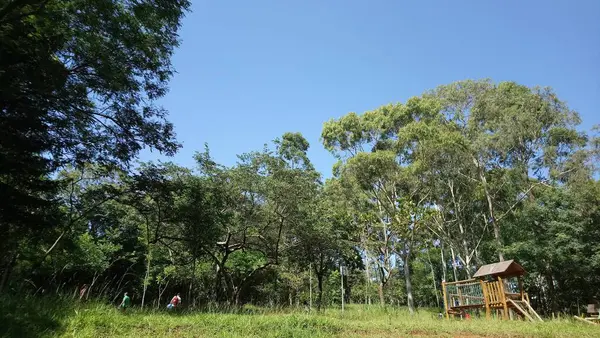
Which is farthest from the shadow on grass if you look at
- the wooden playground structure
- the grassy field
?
the wooden playground structure

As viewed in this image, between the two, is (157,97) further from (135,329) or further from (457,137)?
(457,137)

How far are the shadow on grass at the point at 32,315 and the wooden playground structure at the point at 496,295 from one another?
12431 mm

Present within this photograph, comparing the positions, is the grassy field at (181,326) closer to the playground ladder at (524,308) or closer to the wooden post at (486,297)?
the playground ladder at (524,308)

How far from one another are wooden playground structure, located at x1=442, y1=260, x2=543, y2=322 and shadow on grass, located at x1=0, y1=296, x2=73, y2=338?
1243 centimetres

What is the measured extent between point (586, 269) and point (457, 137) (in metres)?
9.47

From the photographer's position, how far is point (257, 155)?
14.2 metres

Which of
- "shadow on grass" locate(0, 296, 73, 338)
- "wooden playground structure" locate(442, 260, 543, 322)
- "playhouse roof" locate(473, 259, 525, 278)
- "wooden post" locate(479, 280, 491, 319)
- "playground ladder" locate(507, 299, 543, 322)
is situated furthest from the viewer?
"wooden post" locate(479, 280, 491, 319)

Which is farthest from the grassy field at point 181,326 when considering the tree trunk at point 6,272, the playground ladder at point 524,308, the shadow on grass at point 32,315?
the playground ladder at point 524,308

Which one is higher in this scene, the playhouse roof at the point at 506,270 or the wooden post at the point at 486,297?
the playhouse roof at the point at 506,270

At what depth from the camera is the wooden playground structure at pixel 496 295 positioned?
1245cm

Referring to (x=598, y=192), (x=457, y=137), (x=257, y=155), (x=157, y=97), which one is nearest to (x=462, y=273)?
(x=598, y=192)

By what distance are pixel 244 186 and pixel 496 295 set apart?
1000 cm

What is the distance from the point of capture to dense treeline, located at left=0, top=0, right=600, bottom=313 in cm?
696

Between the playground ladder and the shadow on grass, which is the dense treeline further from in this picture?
the playground ladder
